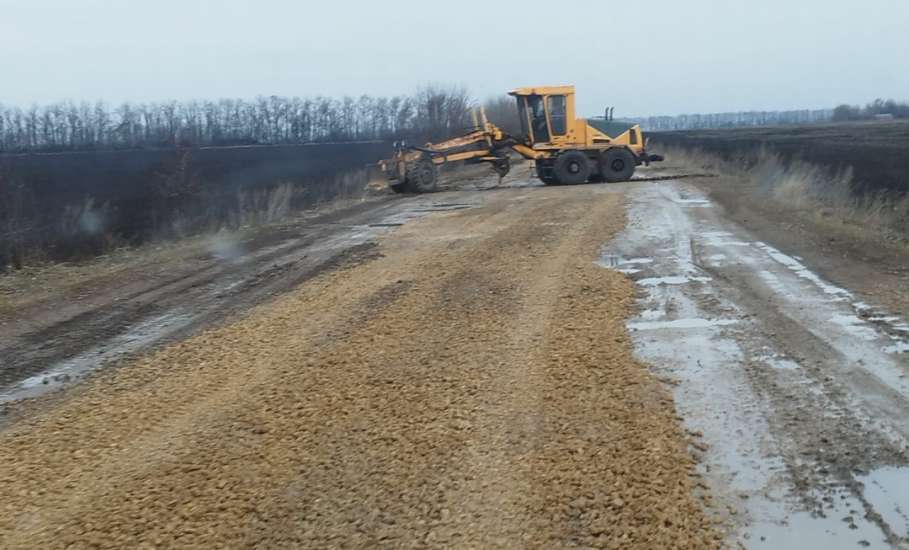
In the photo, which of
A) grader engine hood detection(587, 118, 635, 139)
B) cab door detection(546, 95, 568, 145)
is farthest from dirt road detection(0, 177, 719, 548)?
grader engine hood detection(587, 118, 635, 139)

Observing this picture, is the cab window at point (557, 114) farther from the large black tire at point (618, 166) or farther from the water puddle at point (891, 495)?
the water puddle at point (891, 495)

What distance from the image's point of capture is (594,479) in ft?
15.3

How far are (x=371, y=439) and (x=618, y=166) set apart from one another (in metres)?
24.9

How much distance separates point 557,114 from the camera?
94.9 ft

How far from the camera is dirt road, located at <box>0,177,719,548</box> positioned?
168 inches

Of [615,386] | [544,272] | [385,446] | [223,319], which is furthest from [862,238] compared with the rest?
[385,446]

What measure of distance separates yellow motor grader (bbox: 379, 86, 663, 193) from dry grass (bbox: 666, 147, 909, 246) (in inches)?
142

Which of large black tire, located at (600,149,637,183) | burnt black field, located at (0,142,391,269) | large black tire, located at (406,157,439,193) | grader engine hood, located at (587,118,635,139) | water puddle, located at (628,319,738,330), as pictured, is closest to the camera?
water puddle, located at (628,319,738,330)

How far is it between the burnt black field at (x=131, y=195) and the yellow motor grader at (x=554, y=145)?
4214mm

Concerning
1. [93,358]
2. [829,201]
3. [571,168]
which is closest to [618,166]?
[571,168]

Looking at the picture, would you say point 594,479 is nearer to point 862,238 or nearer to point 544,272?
point 544,272

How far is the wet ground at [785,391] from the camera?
14.3 feet

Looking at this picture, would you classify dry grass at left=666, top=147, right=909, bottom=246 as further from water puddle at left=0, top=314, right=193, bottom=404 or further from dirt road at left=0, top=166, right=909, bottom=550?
water puddle at left=0, top=314, right=193, bottom=404

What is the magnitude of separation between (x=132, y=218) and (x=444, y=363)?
23.8m
